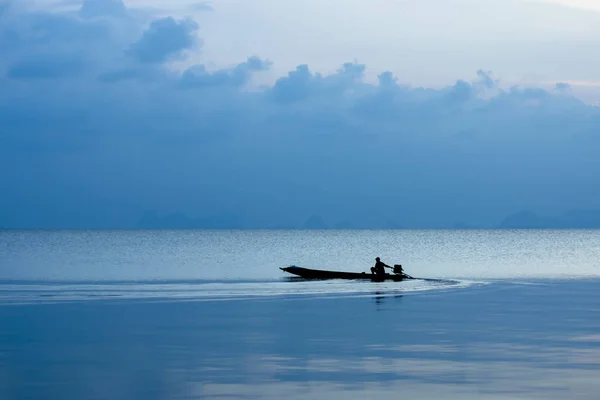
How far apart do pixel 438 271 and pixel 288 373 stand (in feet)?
199

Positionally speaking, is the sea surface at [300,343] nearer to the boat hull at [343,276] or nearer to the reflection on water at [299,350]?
the reflection on water at [299,350]

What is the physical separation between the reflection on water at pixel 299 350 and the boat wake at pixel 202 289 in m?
4.27

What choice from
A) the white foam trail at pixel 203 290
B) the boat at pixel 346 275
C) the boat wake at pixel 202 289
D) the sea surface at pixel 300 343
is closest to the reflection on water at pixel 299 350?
the sea surface at pixel 300 343

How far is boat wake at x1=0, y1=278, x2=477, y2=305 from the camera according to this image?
1820 inches

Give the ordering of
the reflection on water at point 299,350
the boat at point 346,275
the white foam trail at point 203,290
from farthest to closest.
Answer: the boat at point 346,275, the white foam trail at point 203,290, the reflection on water at point 299,350

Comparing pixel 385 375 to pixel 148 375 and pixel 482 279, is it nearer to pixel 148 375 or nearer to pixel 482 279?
pixel 148 375

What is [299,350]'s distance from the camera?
2617 centimetres

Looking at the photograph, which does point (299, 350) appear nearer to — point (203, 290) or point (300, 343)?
point (300, 343)

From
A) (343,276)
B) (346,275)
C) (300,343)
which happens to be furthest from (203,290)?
(300,343)

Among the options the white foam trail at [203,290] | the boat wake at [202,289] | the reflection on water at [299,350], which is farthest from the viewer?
the white foam trail at [203,290]

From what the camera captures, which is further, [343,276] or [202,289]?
[343,276]

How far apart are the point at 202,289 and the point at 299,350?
27972 millimetres

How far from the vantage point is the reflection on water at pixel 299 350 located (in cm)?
2011

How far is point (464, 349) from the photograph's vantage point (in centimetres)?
2614
